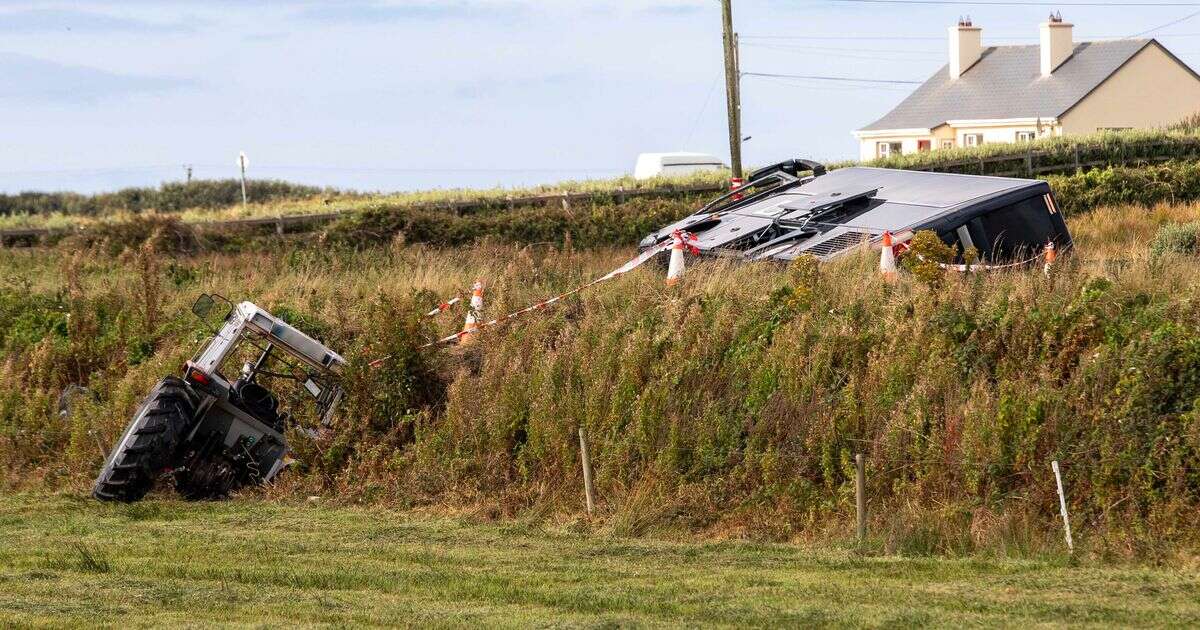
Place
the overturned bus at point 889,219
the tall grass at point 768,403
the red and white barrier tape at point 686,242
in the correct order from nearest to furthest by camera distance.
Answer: the tall grass at point 768,403, the overturned bus at point 889,219, the red and white barrier tape at point 686,242

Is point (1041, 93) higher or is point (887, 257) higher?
point (1041, 93)

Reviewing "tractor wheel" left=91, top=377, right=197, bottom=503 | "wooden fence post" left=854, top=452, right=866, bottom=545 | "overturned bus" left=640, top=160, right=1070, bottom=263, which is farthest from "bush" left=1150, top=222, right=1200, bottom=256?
"tractor wheel" left=91, top=377, right=197, bottom=503

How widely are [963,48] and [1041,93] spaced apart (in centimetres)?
533

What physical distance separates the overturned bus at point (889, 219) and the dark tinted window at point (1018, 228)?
0.03 ft

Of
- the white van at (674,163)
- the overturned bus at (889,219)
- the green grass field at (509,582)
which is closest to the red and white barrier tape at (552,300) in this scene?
the overturned bus at (889,219)

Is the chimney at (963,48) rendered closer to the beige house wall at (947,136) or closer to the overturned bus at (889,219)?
the beige house wall at (947,136)

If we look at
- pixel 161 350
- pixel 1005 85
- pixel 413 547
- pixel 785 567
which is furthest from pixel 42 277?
pixel 1005 85

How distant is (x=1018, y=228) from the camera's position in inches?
610

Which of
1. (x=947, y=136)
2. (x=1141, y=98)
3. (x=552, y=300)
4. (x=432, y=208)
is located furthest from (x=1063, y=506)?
(x=1141, y=98)

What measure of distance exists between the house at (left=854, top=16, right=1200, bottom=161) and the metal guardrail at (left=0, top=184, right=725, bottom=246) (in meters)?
21.1

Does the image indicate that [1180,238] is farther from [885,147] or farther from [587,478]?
[885,147]

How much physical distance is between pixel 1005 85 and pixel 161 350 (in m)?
45.1

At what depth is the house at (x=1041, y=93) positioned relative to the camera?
53.6 m

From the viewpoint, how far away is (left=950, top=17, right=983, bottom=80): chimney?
2303 inches
